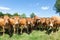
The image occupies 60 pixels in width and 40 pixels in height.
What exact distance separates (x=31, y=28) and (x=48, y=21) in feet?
7.27

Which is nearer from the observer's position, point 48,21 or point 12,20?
point 12,20

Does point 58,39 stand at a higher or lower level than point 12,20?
lower

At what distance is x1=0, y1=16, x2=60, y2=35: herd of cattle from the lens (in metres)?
18.2

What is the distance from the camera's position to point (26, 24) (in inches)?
766

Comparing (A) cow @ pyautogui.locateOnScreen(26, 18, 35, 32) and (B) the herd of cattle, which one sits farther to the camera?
(A) cow @ pyautogui.locateOnScreen(26, 18, 35, 32)

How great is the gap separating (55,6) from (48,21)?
50.3 meters

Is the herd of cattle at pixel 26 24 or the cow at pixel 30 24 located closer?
the herd of cattle at pixel 26 24

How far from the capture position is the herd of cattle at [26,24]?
59.7ft

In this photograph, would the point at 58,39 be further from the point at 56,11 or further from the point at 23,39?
the point at 56,11

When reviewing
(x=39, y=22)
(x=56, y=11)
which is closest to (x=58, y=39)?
(x=39, y=22)

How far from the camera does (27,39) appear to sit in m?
14.9

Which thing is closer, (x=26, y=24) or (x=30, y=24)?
(x=26, y=24)

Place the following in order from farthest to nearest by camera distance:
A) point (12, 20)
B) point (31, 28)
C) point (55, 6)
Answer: point (55, 6) → point (31, 28) → point (12, 20)

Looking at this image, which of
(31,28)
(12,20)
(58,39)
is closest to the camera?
(58,39)
